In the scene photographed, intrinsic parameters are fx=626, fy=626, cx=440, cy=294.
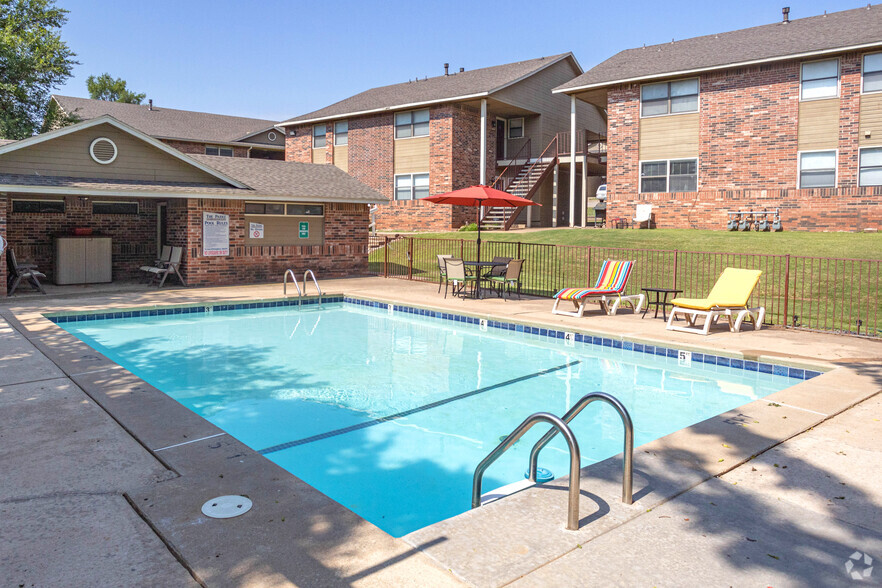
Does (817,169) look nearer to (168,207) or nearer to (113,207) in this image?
(168,207)

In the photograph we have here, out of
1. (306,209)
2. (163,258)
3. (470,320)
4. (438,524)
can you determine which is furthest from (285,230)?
(438,524)

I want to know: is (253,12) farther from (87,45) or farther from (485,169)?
(87,45)

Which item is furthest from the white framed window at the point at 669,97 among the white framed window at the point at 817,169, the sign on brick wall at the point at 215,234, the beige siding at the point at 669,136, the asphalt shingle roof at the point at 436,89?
the sign on brick wall at the point at 215,234

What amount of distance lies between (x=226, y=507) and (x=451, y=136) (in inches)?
900

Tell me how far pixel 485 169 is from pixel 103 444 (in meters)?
23.2

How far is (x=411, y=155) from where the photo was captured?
26531 mm

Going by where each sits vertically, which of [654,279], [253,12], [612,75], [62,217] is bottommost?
[654,279]

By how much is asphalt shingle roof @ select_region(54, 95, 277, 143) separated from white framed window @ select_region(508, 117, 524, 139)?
45.1ft

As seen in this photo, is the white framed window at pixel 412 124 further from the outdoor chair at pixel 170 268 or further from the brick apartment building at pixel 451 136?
the outdoor chair at pixel 170 268

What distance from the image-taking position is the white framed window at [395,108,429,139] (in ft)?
85.7

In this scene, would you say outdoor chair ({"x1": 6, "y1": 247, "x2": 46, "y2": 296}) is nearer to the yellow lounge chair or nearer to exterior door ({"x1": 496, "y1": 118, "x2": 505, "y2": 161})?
the yellow lounge chair

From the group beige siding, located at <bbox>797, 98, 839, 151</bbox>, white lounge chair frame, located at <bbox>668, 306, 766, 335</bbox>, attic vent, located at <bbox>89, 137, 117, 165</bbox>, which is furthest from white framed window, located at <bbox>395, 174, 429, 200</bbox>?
white lounge chair frame, located at <bbox>668, 306, 766, 335</bbox>

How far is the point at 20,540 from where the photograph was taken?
309cm

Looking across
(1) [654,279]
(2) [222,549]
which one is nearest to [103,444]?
(2) [222,549]
